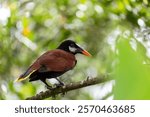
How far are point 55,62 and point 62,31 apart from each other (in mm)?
98

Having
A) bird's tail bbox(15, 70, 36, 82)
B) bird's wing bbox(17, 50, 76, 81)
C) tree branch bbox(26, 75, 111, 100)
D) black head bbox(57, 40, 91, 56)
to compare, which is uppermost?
black head bbox(57, 40, 91, 56)

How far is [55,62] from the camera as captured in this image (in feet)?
3.23

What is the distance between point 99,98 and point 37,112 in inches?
6.1

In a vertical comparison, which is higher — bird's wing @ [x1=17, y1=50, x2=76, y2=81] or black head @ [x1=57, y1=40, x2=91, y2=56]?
black head @ [x1=57, y1=40, x2=91, y2=56]

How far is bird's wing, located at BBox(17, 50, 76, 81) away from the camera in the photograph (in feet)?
3.18

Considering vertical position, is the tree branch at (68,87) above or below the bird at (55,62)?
below

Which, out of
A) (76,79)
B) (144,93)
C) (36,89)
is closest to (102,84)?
(76,79)

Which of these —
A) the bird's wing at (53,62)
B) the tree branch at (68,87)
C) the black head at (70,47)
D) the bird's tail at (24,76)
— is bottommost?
the tree branch at (68,87)

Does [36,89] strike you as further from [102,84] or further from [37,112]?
[102,84]

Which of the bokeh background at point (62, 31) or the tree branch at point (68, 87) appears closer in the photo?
the tree branch at point (68, 87)

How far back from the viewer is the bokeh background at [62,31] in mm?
1020

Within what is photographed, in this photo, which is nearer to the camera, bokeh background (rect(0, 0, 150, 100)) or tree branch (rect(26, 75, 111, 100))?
tree branch (rect(26, 75, 111, 100))

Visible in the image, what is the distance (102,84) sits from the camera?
933 mm

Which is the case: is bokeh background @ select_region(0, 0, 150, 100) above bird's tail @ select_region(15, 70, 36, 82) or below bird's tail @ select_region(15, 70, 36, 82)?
above
